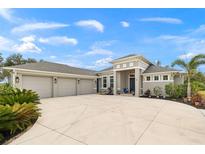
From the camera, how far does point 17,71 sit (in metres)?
13.2

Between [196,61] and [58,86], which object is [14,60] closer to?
[58,86]

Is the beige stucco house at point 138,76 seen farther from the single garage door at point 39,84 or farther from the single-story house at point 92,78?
the single garage door at point 39,84

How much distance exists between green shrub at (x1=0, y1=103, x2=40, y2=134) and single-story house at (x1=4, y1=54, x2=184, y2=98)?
9.16m

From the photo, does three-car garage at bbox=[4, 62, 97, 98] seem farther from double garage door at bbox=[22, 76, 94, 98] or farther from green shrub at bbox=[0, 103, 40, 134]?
green shrub at bbox=[0, 103, 40, 134]

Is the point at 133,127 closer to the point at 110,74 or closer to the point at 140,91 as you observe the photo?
the point at 140,91

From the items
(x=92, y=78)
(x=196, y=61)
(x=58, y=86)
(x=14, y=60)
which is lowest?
(x=58, y=86)

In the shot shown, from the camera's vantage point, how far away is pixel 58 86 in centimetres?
1702

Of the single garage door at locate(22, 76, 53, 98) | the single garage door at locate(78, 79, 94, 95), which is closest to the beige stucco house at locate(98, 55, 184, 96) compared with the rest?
the single garage door at locate(78, 79, 94, 95)

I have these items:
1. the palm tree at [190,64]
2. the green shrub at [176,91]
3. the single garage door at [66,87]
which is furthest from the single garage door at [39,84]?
the palm tree at [190,64]

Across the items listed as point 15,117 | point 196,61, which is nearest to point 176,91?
point 196,61

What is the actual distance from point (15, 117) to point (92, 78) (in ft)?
56.3

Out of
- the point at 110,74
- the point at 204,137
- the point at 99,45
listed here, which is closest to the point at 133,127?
the point at 204,137
